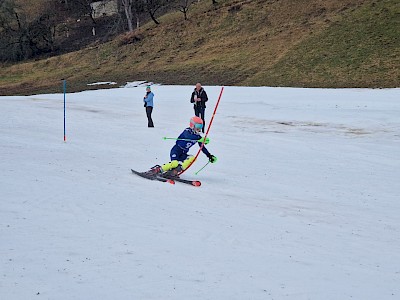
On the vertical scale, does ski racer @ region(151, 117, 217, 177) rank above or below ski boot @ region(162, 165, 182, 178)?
above

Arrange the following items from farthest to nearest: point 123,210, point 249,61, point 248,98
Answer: point 249,61
point 248,98
point 123,210

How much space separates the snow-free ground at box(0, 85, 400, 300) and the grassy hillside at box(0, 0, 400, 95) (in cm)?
2292

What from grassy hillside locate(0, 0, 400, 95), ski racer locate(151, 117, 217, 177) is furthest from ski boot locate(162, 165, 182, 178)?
grassy hillside locate(0, 0, 400, 95)

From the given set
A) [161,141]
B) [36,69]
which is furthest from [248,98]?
[36,69]

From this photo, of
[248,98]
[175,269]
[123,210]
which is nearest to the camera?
[175,269]

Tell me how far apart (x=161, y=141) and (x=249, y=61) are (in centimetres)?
3221

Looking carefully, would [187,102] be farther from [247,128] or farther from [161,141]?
[161,141]

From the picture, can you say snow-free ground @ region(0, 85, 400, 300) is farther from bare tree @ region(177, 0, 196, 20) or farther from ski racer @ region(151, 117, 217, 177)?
bare tree @ region(177, 0, 196, 20)

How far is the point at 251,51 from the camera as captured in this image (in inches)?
2005

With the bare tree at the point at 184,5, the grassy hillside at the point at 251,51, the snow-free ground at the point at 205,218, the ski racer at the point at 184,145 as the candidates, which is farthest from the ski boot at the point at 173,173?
the bare tree at the point at 184,5

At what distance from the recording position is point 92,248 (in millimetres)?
6773

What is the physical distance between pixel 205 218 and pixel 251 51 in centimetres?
4379

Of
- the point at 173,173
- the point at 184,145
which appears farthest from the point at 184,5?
the point at 173,173

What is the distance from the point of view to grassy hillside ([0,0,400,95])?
4122 cm
